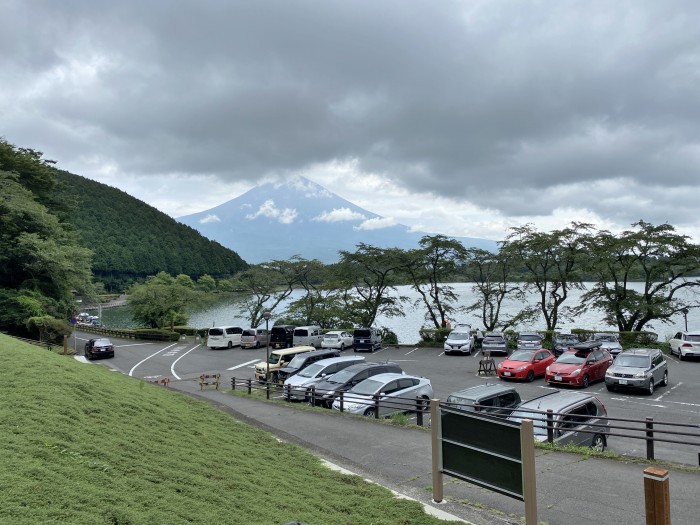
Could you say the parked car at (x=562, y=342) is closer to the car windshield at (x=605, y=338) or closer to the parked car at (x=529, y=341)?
the parked car at (x=529, y=341)

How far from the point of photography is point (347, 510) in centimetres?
608

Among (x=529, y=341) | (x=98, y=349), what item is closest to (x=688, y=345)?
(x=529, y=341)

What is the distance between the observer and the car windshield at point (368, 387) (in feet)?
48.3

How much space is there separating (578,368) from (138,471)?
18.1 metres

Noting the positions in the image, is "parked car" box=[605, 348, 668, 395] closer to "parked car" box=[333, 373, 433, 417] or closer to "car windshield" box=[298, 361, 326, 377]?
"parked car" box=[333, 373, 433, 417]

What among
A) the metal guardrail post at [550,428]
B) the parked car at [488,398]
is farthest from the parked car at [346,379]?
the metal guardrail post at [550,428]

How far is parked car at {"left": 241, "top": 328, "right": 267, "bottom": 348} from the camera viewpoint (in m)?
36.6

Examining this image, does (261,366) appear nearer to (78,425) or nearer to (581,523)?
(78,425)

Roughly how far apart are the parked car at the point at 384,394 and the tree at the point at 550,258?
23.5 m

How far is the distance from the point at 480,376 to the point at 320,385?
9131mm

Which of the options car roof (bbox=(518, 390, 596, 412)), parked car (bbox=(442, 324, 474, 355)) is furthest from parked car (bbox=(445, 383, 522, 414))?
parked car (bbox=(442, 324, 474, 355))

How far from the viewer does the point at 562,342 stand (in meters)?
28.8

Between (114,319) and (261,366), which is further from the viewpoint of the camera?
(114,319)

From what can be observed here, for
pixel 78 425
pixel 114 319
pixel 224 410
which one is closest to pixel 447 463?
pixel 78 425
